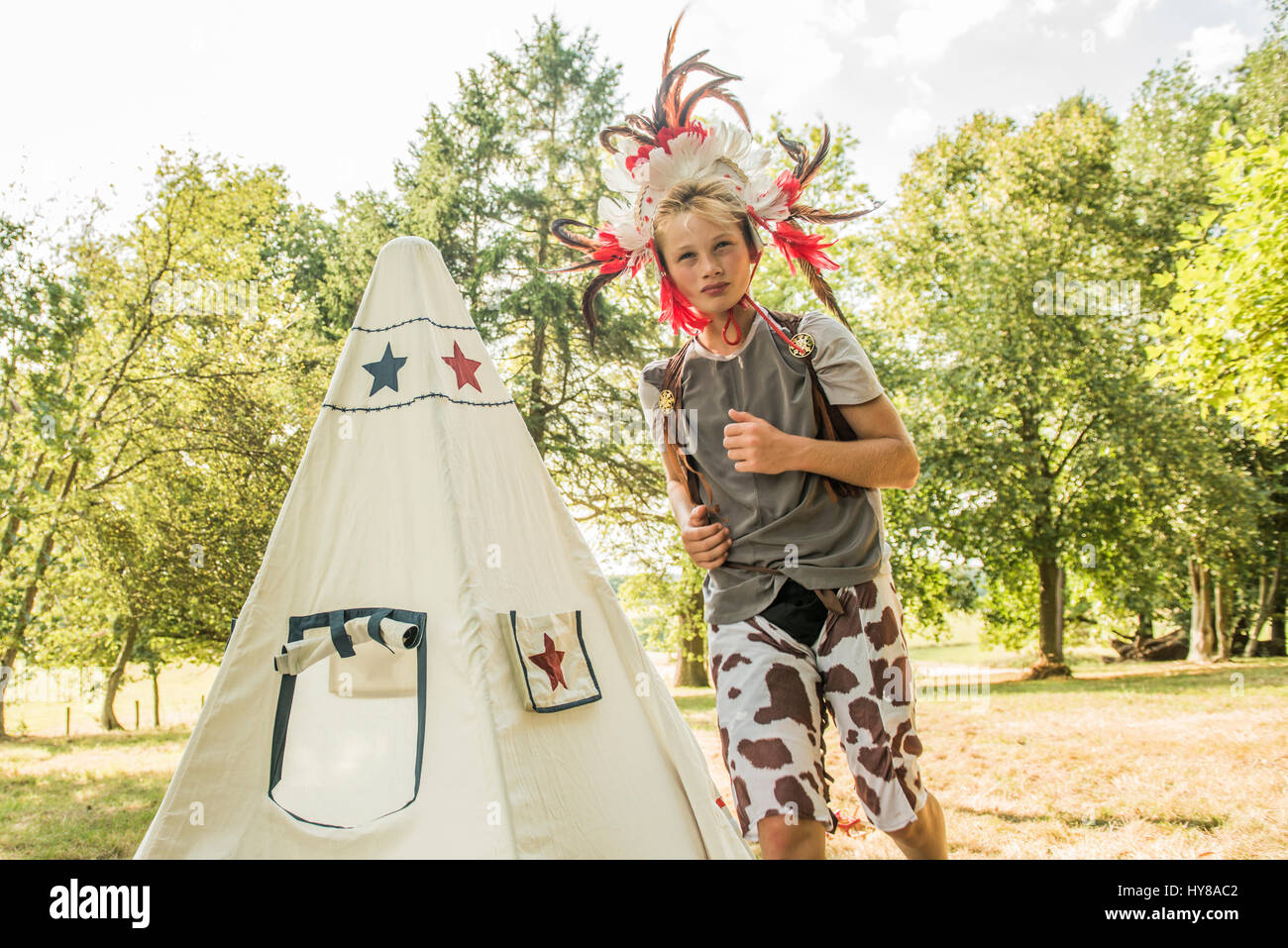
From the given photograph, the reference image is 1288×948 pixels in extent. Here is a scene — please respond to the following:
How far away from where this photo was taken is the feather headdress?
2.11m

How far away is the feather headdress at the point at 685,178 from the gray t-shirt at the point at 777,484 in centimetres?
20

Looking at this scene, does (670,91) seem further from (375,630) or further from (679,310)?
(375,630)

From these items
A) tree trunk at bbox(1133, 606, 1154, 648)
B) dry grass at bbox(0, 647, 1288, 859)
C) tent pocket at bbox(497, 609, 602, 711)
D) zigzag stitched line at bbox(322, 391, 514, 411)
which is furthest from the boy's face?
tree trunk at bbox(1133, 606, 1154, 648)

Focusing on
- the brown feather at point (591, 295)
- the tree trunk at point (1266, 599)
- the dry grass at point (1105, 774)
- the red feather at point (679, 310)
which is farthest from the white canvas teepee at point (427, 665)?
the tree trunk at point (1266, 599)

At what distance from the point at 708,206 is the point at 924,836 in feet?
5.23

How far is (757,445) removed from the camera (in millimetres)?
1772

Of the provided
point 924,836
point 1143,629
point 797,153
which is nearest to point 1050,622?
point 1143,629

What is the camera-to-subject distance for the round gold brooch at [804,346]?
76.0 inches

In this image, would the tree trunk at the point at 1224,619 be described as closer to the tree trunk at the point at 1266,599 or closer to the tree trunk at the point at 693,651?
the tree trunk at the point at 1266,599

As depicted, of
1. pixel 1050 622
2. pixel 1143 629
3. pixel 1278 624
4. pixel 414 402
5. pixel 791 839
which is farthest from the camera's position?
pixel 1143 629

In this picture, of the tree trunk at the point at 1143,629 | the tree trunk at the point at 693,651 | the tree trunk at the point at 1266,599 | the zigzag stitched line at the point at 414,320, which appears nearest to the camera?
the zigzag stitched line at the point at 414,320

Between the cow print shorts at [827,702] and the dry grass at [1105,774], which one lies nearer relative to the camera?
the cow print shorts at [827,702]
